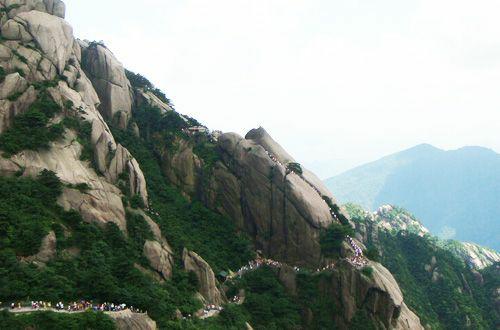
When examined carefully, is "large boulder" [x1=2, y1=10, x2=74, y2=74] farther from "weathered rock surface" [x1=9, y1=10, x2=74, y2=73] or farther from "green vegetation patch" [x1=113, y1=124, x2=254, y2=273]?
"green vegetation patch" [x1=113, y1=124, x2=254, y2=273]

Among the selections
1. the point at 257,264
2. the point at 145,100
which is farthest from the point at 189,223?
the point at 145,100

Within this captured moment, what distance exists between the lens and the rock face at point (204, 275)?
170ft

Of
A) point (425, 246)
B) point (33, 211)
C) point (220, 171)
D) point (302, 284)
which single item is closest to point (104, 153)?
point (33, 211)

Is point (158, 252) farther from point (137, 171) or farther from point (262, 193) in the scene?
point (262, 193)

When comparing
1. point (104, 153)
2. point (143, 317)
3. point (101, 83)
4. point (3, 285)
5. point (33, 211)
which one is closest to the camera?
point (3, 285)

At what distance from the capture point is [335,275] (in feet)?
190

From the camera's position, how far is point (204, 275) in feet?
172

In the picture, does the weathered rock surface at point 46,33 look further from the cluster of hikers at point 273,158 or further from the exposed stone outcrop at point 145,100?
the cluster of hikers at point 273,158

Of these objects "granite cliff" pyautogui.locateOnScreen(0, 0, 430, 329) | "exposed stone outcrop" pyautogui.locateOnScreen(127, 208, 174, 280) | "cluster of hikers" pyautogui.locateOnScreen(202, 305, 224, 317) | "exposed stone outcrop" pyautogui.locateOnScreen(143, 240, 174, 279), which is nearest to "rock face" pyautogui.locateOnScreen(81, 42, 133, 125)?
"granite cliff" pyautogui.locateOnScreen(0, 0, 430, 329)

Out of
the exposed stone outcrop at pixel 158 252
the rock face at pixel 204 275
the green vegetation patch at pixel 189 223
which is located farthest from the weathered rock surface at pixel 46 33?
the rock face at pixel 204 275

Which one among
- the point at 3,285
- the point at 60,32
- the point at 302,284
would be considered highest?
the point at 60,32

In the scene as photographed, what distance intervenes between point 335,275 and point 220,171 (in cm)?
2177

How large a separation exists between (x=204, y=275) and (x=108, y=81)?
35276 mm

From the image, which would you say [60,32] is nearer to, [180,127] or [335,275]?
[180,127]
